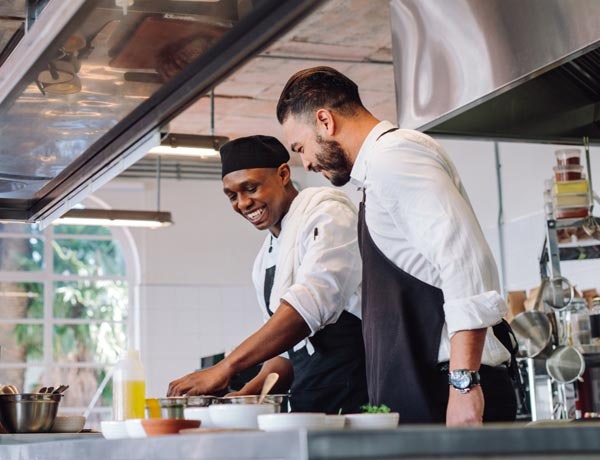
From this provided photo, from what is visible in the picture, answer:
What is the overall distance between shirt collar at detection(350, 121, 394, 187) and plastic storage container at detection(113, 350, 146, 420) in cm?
68

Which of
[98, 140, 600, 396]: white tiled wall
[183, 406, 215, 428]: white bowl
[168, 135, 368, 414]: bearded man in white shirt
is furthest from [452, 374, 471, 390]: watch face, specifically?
[98, 140, 600, 396]: white tiled wall

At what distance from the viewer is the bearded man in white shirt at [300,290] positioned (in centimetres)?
277

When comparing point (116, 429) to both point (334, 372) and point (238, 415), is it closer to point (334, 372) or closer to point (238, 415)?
point (238, 415)

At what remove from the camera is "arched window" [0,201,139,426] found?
31.4 ft

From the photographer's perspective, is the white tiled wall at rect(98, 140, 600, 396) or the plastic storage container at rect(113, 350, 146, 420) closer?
the plastic storage container at rect(113, 350, 146, 420)

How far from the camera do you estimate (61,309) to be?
9734mm

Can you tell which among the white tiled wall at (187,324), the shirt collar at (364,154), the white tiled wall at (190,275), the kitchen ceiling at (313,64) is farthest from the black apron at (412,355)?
the white tiled wall at (187,324)

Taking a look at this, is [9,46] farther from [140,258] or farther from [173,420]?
[140,258]

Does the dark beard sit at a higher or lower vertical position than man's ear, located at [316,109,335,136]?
lower

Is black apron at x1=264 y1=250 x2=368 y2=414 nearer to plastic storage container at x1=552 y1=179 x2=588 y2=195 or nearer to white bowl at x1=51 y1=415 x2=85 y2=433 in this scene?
white bowl at x1=51 y1=415 x2=85 y2=433

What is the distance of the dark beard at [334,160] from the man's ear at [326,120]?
0.08 feet

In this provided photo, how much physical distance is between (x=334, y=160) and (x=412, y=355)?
58cm

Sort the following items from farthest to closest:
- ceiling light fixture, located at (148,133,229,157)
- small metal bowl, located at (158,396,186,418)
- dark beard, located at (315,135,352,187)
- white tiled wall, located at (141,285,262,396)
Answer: white tiled wall, located at (141,285,262,396) → ceiling light fixture, located at (148,133,229,157) → dark beard, located at (315,135,352,187) → small metal bowl, located at (158,396,186,418)

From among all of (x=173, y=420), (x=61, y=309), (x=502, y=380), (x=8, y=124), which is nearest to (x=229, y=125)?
(x=61, y=309)
